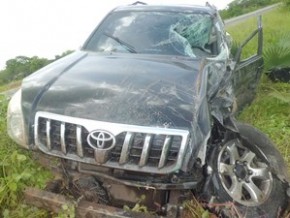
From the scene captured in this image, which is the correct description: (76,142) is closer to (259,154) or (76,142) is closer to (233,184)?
(233,184)

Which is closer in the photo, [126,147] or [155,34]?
[126,147]

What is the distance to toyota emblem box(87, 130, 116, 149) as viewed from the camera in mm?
2863

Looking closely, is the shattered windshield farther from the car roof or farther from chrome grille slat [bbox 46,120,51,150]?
chrome grille slat [bbox 46,120,51,150]

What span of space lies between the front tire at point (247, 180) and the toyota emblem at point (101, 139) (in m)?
0.85

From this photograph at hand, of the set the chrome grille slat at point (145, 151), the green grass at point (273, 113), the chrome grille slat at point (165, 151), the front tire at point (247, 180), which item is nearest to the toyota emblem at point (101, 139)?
the chrome grille slat at point (145, 151)

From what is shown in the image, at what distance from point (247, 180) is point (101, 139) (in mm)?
1300

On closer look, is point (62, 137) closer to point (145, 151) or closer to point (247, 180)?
point (145, 151)

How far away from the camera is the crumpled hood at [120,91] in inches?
117

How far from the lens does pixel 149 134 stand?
2844mm

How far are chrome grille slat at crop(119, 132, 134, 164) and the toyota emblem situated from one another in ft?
0.24

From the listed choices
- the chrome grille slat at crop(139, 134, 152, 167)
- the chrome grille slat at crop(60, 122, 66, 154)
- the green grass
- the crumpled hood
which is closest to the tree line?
the green grass

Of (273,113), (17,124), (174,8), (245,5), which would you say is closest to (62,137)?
(17,124)

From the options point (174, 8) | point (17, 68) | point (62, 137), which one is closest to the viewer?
point (62, 137)

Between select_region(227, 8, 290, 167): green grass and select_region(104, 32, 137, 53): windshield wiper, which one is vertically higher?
select_region(104, 32, 137, 53): windshield wiper
